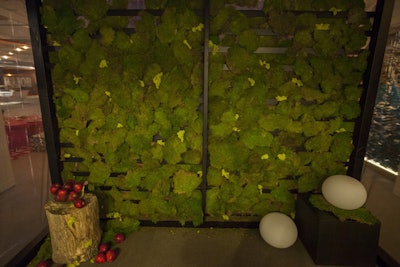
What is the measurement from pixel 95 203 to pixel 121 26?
153 cm

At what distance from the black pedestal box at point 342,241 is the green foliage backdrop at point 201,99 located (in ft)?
1.52

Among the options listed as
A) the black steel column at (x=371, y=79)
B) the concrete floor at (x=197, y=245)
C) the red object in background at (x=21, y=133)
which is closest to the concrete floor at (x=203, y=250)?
the concrete floor at (x=197, y=245)

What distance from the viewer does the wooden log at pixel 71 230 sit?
1.79 m

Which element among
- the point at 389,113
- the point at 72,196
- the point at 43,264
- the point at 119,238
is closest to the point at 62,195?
the point at 72,196

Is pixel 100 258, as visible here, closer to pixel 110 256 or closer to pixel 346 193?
pixel 110 256

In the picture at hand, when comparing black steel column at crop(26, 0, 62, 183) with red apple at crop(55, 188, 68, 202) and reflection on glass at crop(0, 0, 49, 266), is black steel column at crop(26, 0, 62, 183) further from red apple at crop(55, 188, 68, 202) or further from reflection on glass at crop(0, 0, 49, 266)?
reflection on glass at crop(0, 0, 49, 266)

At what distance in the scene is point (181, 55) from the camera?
1.96 meters

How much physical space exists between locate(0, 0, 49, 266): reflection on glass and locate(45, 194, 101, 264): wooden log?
43 cm

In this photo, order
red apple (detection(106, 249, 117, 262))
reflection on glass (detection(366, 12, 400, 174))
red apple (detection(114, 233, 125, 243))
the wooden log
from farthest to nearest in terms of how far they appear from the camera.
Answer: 1. reflection on glass (detection(366, 12, 400, 174))
2. red apple (detection(114, 233, 125, 243))
3. red apple (detection(106, 249, 117, 262))
4. the wooden log

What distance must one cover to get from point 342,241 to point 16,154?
4.76 m

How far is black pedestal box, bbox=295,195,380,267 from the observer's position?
5.89ft

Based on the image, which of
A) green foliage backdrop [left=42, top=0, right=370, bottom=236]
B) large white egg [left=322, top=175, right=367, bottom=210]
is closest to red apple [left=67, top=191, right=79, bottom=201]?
green foliage backdrop [left=42, top=0, right=370, bottom=236]

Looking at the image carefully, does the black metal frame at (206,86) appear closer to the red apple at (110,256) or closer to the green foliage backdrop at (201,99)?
the green foliage backdrop at (201,99)

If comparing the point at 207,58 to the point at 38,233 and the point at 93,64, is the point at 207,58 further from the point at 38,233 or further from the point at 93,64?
the point at 38,233
